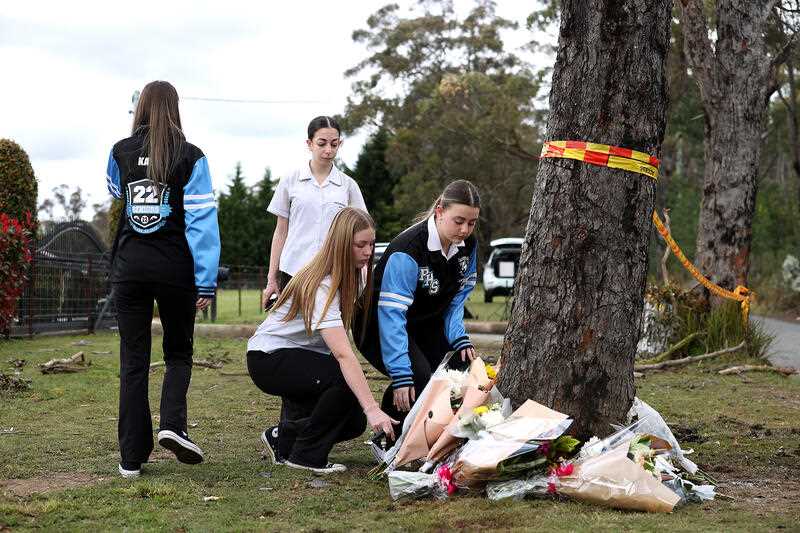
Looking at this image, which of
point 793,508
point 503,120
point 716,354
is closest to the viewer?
point 793,508

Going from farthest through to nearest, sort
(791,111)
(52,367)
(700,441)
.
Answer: (791,111) < (52,367) < (700,441)

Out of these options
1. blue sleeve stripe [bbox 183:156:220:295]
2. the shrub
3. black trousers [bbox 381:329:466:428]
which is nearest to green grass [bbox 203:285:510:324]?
the shrub

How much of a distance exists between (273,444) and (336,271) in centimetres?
116

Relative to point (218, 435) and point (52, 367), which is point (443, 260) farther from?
point (52, 367)

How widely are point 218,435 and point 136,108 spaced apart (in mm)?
2233

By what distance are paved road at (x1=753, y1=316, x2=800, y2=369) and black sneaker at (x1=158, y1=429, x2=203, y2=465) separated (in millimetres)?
7982

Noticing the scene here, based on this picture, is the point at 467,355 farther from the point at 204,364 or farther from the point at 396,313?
A: the point at 204,364

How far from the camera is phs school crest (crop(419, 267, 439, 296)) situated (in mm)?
5748

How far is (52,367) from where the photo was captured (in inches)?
413

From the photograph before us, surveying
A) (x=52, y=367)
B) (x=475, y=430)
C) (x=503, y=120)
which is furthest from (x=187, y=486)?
(x=503, y=120)

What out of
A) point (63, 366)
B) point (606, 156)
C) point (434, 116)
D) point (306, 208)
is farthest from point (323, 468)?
point (434, 116)

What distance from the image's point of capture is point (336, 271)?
538 centimetres

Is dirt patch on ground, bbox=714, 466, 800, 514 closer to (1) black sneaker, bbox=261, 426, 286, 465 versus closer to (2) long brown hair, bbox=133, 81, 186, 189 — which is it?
(1) black sneaker, bbox=261, 426, 286, 465

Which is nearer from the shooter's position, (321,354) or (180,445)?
(180,445)
